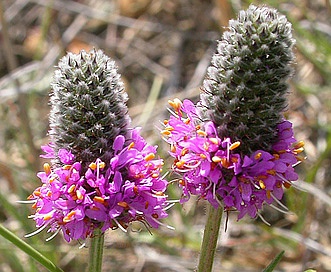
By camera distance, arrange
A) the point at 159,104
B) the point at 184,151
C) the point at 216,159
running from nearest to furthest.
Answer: the point at 216,159
the point at 184,151
the point at 159,104

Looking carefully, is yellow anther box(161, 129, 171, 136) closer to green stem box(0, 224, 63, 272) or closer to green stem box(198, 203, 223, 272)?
green stem box(198, 203, 223, 272)

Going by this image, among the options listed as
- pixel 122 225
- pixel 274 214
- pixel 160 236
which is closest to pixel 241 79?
pixel 122 225

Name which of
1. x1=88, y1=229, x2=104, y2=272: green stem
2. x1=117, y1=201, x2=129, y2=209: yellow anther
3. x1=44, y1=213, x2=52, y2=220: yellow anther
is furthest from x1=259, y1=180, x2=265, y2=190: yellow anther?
x1=44, y1=213, x2=52, y2=220: yellow anther

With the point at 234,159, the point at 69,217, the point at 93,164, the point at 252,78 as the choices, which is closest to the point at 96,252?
the point at 69,217

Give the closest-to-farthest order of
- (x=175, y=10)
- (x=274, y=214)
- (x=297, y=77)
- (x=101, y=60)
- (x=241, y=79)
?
(x=241, y=79), (x=101, y=60), (x=274, y=214), (x=297, y=77), (x=175, y=10)

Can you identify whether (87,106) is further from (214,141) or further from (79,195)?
(214,141)

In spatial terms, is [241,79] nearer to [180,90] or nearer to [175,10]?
[180,90]
